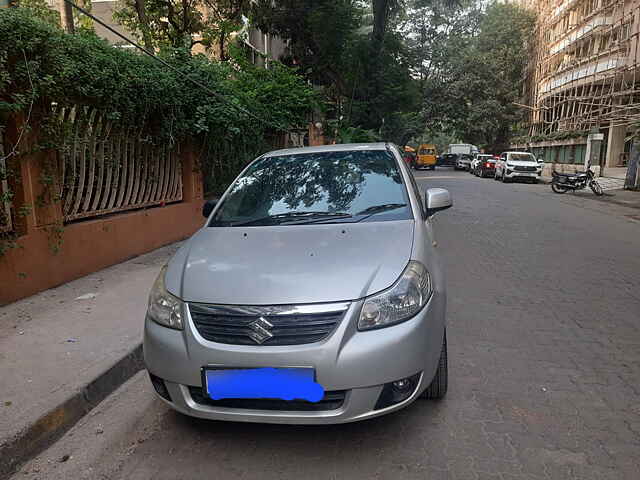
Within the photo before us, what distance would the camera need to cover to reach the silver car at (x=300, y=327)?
7.83 feet

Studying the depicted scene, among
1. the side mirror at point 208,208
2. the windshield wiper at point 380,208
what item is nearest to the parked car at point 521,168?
the windshield wiper at point 380,208

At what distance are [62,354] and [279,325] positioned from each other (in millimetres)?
2321

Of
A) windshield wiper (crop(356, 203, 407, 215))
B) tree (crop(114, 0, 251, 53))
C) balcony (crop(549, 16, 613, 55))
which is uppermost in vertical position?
balcony (crop(549, 16, 613, 55))

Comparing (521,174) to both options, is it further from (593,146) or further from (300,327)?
(300,327)

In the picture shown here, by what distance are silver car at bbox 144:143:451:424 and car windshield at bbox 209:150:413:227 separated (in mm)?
352

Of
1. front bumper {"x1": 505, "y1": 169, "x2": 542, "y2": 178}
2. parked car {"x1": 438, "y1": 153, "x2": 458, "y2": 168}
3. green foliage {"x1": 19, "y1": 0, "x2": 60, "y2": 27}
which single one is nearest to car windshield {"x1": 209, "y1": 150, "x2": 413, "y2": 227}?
green foliage {"x1": 19, "y1": 0, "x2": 60, "y2": 27}

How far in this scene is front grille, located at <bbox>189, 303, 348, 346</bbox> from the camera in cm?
240

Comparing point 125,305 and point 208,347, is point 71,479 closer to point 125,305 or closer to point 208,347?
point 208,347

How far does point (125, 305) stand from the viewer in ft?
16.4

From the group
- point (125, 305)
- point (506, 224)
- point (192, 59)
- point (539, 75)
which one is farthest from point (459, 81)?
point (125, 305)

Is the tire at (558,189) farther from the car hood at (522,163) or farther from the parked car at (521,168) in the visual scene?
the car hood at (522,163)

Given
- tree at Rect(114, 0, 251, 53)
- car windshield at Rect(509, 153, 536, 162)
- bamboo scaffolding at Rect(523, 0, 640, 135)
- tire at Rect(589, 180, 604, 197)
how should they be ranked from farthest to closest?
car windshield at Rect(509, 153, 536, 162), bamboo scaffolding at Rect(523, 0, 640, 135), tire at Rect(589, 180, 604, 197), tree at Rect(114, 0, 251, 53)

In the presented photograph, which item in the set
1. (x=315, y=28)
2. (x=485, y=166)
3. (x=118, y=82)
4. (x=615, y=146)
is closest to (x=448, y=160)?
(x=485, y=166)

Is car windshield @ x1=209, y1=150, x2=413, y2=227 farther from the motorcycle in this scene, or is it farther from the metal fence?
the motorcycle
